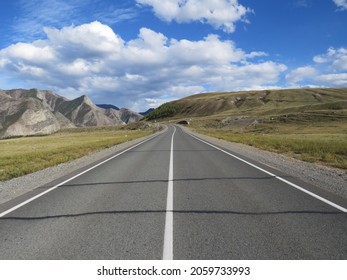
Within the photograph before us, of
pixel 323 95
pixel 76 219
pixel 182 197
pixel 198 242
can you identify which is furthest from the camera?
pixel 323 95

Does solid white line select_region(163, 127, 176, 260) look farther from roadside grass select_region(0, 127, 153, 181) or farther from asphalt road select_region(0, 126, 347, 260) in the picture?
roadside grass select_region(0, 127, 153, 181)

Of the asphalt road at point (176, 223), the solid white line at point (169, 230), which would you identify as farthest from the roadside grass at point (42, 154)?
the solid white line at point (169, 230)

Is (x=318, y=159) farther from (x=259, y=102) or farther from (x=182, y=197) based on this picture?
(x=259, y=102)

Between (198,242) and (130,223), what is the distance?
1655 mm

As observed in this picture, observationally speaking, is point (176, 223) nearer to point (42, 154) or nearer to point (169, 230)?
point (169, 230)

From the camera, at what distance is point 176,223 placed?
640 centimetres

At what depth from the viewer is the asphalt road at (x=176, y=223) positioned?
5.03 metres

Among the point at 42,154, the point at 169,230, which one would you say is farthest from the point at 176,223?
the point at 42,154

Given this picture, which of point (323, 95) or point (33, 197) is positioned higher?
point (323, 95)

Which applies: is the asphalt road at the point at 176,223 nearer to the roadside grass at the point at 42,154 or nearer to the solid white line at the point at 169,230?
the solid white line at the point at 169,230

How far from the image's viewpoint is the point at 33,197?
928 cm

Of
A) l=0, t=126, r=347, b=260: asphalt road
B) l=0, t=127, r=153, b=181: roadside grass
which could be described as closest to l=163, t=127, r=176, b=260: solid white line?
l=0, t=126, r=347, b=260: asphalt road

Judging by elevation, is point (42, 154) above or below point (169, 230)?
below
